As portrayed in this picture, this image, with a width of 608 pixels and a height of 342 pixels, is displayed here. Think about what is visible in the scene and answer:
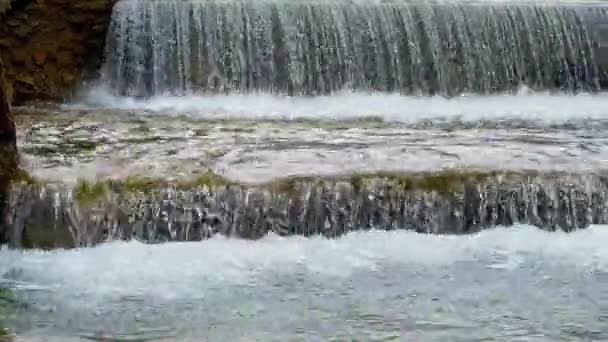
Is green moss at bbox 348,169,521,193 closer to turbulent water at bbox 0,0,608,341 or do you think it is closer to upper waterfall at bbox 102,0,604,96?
turbulent water at bbox 0,0,608,341

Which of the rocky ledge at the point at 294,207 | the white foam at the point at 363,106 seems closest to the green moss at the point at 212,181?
the rocky ledge at the point at 294,207

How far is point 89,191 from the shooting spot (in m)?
8.22

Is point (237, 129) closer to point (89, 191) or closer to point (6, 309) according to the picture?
point (89, 191)

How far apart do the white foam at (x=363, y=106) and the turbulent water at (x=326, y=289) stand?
4297 millimetres

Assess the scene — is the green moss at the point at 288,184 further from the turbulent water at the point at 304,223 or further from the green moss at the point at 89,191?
the green moss at the point at 89,191

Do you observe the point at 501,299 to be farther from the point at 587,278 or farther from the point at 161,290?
the point at 161,290

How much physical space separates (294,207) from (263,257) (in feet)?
1.90

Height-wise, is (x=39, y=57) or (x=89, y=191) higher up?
(x=39, y=57)

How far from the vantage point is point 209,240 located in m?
8.13

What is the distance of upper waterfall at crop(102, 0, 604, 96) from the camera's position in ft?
46.6

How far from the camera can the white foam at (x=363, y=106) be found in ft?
42.1

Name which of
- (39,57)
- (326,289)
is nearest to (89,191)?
(326,289)

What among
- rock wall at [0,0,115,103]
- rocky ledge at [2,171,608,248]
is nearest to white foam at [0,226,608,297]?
rocky ledge at [2,171,608,248]

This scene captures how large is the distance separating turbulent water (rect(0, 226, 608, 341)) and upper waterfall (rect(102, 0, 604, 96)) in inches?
244
